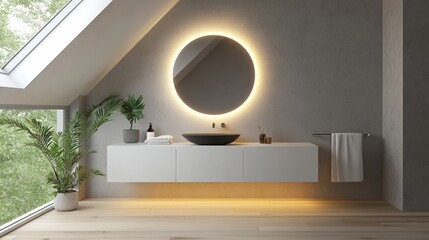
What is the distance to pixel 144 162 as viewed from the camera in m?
4.43

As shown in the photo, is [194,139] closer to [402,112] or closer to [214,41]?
[214,41]

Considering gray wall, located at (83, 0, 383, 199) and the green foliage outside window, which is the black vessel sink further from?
the green foliage outside window

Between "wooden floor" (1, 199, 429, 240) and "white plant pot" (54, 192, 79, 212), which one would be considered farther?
"white plant pot" (54, 192, 79, 212)

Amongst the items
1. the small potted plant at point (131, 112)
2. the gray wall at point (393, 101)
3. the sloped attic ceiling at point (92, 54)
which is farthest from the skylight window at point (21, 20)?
the gray wall at point (393, 101)

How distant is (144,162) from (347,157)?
1.85 meters

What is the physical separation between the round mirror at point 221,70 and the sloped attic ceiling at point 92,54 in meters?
0.53

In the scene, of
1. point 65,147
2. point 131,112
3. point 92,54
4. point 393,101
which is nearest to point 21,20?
point 92,54

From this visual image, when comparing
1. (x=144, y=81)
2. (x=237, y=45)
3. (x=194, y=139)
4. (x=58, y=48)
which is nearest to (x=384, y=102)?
(x=237, y=45)

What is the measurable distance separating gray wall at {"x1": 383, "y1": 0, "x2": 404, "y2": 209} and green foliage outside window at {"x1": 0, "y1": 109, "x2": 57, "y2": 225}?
10.0ft

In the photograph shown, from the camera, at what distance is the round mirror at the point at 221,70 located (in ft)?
15.7

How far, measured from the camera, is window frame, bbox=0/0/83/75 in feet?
12.2

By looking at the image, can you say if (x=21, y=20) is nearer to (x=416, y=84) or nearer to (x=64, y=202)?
(x=64, y=202)

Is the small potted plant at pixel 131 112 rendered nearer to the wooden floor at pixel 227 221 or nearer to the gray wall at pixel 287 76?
the gray wall at pixel 287 76

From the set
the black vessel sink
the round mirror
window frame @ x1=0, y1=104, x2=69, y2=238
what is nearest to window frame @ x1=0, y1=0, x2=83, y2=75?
window frame @ x1=0, y1=104, x2=69, y2=238
